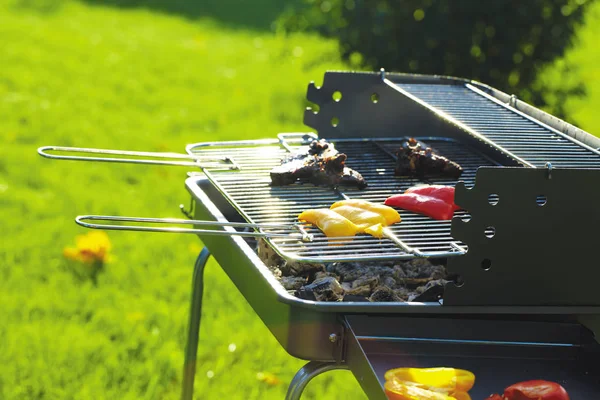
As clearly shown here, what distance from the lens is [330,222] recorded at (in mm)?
2223

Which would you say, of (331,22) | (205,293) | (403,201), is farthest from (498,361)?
(331,22)

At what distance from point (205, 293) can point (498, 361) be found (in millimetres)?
2690

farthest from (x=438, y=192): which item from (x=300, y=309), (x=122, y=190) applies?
(x=122, y=190)

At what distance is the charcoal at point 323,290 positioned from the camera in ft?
6.75

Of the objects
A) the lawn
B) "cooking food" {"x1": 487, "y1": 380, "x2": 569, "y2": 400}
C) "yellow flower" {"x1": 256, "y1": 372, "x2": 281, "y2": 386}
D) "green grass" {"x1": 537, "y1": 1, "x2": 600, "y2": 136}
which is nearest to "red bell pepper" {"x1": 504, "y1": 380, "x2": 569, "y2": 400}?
"cooking food" {"x1": 487, "y1": 380, "x2": 569, "y2": 400}

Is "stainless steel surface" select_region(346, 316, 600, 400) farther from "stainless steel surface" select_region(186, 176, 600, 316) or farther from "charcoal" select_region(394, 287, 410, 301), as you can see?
"charcoal" select_region(394, 287, 410, 301)

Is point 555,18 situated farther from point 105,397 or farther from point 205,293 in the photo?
point 105,397

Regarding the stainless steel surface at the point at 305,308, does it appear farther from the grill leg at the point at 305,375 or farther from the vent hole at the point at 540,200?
the vent hole at the point at 540,200

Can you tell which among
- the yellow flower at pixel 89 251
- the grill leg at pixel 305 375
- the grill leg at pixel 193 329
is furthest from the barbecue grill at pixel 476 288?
the yellow flower at pixel 89 251

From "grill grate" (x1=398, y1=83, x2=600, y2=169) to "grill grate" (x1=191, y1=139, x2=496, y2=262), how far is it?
175 mm

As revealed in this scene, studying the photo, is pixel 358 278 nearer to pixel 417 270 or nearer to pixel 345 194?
pixel 417 270

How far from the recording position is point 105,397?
11.8ft

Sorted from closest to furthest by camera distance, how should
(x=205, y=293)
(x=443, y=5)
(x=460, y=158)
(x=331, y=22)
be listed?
(x=460, y=158) → (x=205, y=293) → (x=443, y=5) → (x=331, y=22)

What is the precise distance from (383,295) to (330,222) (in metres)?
0.24
